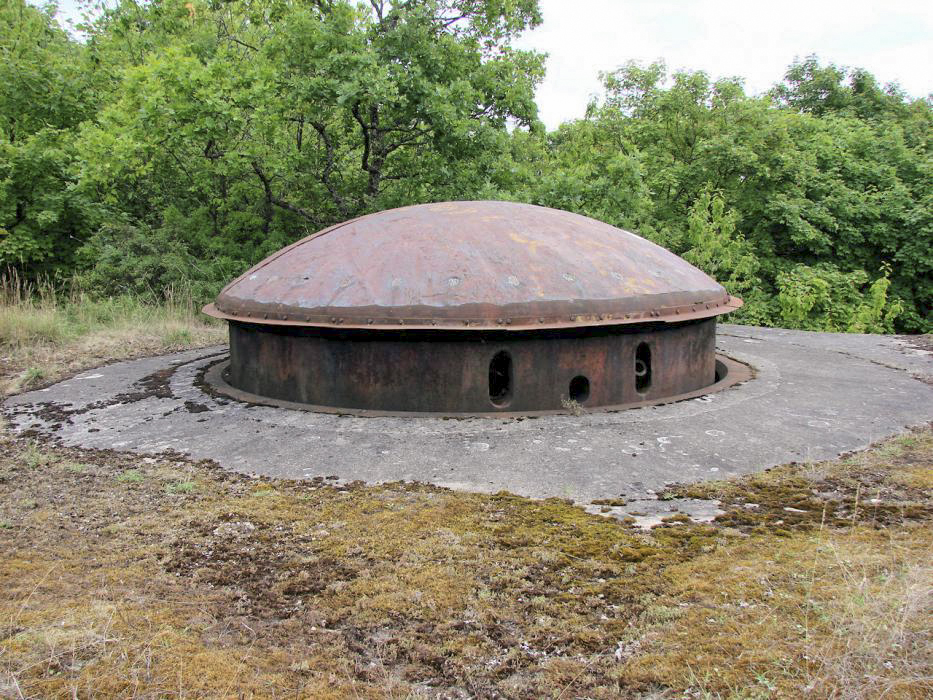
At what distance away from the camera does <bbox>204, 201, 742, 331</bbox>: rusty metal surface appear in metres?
5.18

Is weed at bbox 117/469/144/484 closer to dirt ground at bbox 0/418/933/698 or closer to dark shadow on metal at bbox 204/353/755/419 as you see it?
dirt ground at bbox 0/418/933/698

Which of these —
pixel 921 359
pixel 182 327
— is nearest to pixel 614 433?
pixel 921 359

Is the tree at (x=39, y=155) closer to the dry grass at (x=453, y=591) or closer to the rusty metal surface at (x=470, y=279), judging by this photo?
the rusty metal surface at (x=470, y=279)

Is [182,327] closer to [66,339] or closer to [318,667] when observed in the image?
[66,339]

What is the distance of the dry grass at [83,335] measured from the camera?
24.5ft

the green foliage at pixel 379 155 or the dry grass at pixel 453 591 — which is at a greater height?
the green foliage at pixel 379 155

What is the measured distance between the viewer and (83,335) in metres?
8.95

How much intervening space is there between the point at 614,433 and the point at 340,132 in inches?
416

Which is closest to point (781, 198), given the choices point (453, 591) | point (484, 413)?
point (484, 413)

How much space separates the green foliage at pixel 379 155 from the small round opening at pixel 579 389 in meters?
6.72

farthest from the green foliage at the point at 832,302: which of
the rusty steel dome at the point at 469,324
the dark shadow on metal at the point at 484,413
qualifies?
the rusty steel dome at the point at 469,324

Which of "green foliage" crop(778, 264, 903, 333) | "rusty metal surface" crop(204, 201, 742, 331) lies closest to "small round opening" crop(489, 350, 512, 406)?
"rusty metal surface" crop(204, 201, 742, 331)

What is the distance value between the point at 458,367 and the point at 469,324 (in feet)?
1.27

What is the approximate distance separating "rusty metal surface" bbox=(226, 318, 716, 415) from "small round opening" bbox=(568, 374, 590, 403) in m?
0.02
